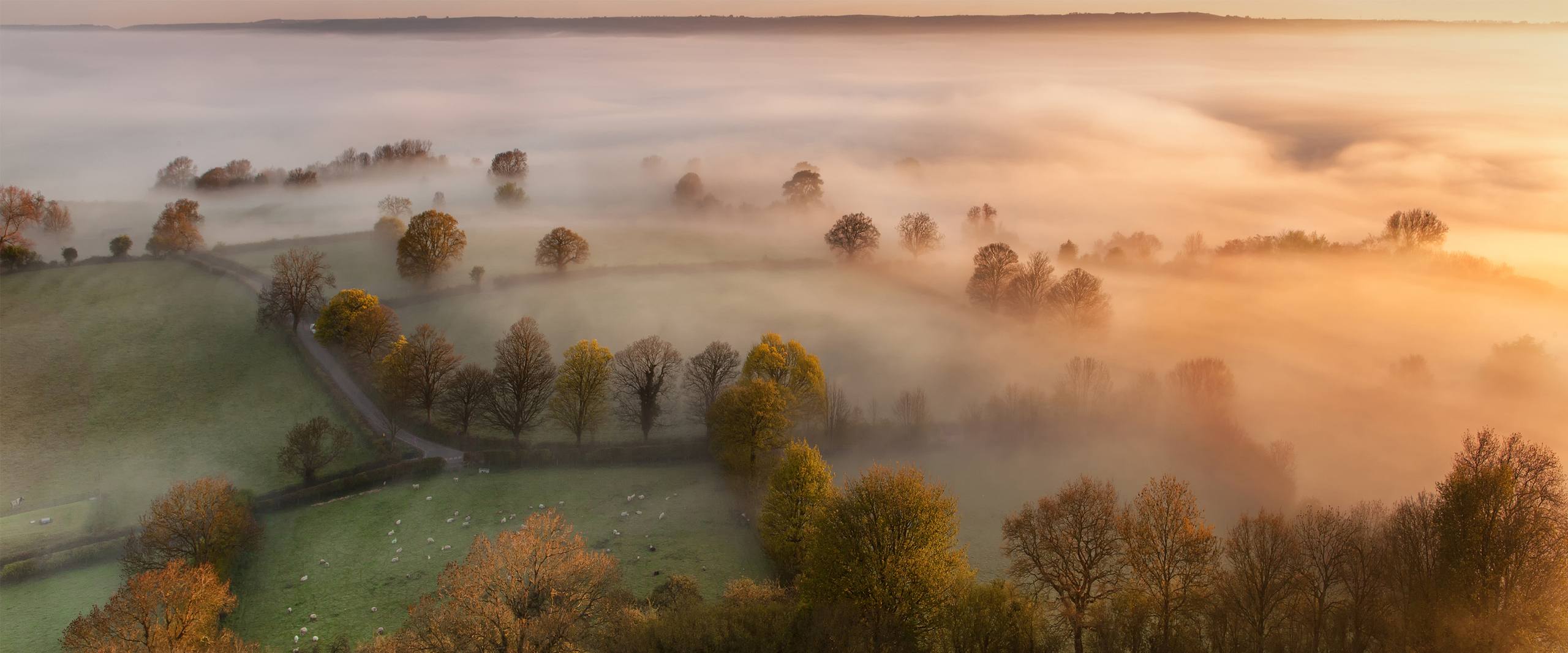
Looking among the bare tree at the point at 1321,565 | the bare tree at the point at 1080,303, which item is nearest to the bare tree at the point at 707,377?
the bare tree at the point at 1080,303

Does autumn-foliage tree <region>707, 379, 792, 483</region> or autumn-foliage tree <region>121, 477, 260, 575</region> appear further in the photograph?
autumn-foliage tree <region>707, 379, 792, 483</region>

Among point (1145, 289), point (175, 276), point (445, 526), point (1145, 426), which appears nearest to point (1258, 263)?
point (1145, 289)

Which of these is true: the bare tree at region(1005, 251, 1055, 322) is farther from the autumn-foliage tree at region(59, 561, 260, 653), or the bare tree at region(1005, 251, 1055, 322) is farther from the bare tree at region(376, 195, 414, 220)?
the bare tree at region(376, 195, 414, 220)

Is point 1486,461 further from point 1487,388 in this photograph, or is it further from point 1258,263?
point 1258,263

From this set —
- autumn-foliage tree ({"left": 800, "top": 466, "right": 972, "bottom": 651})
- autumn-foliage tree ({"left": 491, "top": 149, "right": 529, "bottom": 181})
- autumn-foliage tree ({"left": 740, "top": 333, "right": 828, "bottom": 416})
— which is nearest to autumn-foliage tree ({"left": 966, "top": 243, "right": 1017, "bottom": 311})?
autumn-foliage tree ({"left": 740, "top": 333, "right": 828, "bottom": 416})

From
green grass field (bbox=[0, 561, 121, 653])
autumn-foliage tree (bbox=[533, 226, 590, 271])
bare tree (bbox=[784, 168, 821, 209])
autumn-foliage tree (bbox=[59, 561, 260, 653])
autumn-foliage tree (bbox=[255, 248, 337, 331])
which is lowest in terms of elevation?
green grass field (bbox=[0, 561, 121, 653])

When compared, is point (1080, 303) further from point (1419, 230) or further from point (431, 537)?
point (431, 537)
